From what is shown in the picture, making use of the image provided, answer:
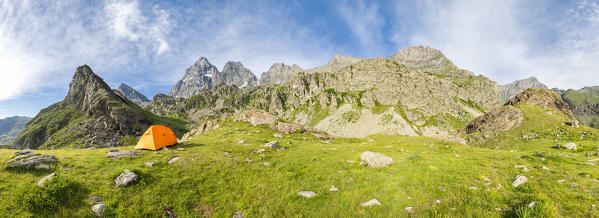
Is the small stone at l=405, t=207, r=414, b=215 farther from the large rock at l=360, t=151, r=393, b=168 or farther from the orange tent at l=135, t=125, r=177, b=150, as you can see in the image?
the orange tent at l=135, t=125, r=177, b=150

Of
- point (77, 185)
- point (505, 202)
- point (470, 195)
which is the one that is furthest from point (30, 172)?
point (505, 202)

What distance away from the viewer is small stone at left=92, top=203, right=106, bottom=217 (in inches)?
345

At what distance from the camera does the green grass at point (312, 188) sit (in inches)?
361

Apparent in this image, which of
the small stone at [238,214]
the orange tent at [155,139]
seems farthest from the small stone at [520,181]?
the orange tent at [155,139]

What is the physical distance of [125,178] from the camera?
1148 centimetres

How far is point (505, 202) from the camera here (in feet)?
32.3

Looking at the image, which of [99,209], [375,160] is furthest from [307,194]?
[99,209]

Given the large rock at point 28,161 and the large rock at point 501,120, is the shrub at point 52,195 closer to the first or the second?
the large rock at point 28,161

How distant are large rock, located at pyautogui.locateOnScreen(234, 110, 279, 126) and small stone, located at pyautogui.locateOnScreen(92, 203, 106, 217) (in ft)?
109

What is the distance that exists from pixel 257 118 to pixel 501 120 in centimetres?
8608

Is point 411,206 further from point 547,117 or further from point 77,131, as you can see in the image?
point 77,131

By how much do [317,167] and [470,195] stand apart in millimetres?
10684

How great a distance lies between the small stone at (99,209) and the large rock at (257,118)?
3310 centimetres

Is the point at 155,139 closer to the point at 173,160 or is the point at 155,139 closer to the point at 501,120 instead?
the point at 173,160
